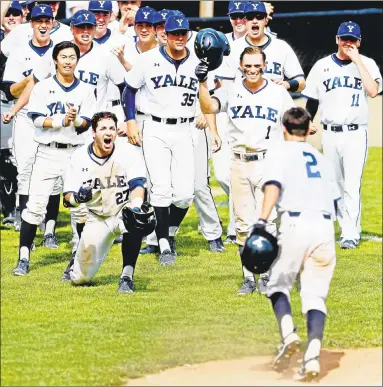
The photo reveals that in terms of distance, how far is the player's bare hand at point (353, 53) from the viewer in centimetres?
1120

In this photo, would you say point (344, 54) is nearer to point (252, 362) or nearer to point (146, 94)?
point (146, 94)

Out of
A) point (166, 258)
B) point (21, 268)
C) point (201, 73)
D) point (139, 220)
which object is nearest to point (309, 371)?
point (139, 220)

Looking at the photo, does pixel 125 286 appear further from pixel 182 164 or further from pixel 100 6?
pixel 100 6

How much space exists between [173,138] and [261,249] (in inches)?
140

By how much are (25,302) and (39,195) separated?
4.82 feet

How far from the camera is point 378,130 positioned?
19969 millimetres

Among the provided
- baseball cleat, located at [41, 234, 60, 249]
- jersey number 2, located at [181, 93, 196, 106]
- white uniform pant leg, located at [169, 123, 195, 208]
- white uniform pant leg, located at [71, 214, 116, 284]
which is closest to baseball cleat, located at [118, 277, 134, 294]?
white uniform pant leg, located at [71, 214, 116, 284]

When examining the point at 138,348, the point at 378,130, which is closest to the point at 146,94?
A: the point at 138,348

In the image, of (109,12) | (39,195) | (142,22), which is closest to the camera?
(39,195)

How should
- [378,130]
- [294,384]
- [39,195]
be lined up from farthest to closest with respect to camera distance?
[378,130] → [39,195] → [294,384]

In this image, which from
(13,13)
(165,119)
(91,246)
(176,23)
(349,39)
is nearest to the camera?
(91,246)

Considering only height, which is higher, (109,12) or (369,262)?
(109,12)

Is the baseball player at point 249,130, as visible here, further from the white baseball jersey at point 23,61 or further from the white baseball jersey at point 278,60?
the white baseball jersey at point 23,61

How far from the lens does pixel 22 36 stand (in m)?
12.1
